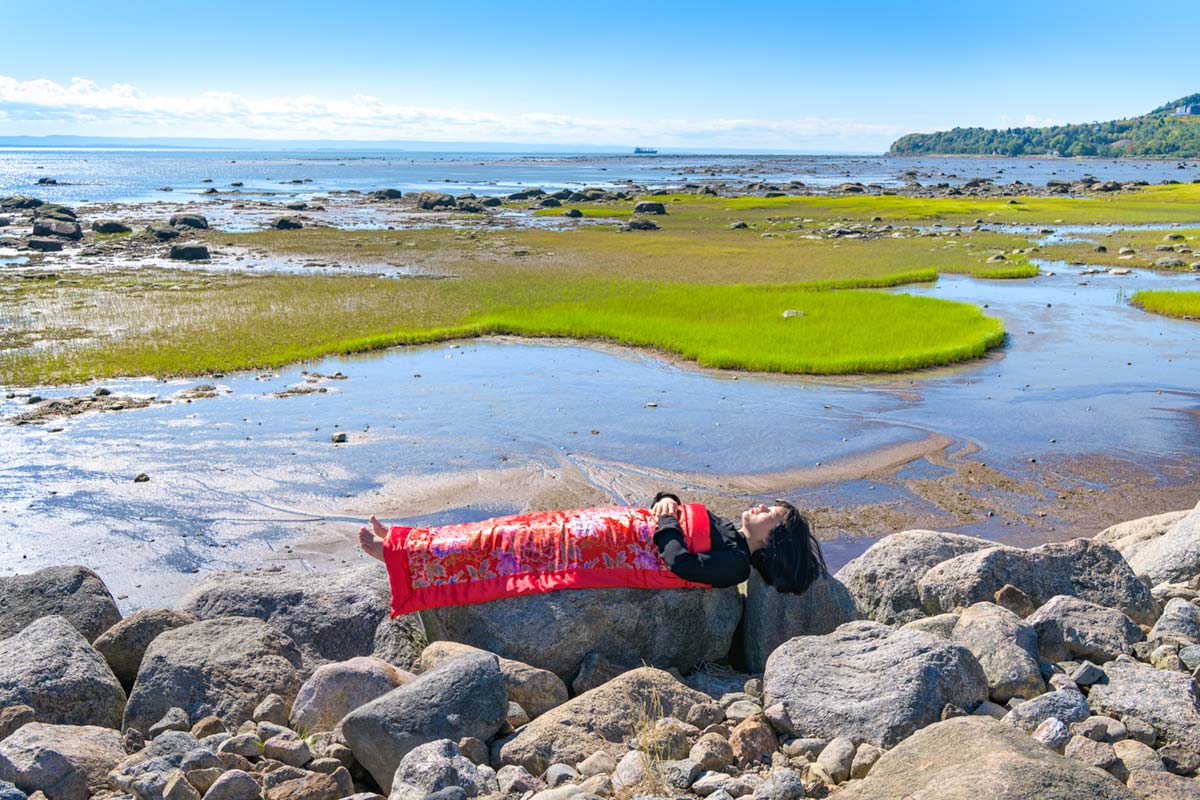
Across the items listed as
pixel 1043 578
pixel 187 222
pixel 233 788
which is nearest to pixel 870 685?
pixel 1043 578

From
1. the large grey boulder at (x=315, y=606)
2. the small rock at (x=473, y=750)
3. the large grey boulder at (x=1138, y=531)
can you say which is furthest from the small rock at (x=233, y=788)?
the large grey boulder at (x=1138, y=531)

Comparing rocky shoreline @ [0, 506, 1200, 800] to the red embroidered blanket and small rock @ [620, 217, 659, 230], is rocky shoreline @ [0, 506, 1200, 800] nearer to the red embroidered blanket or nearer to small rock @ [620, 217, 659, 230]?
the red embroidered blanket

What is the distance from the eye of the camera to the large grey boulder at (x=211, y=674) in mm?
6848

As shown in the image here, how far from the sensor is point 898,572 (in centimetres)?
859

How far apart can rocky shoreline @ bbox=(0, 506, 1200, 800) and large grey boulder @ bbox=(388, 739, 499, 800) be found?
0.02m

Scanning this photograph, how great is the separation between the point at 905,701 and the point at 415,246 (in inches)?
1743

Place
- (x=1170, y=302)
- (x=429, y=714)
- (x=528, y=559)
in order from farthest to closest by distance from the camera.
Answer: (x=1170, y=302) → (x=528, y=559) → (x=429, y=714)

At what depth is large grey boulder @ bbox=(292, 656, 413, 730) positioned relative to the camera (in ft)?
21.3

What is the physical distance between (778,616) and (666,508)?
1330 mm

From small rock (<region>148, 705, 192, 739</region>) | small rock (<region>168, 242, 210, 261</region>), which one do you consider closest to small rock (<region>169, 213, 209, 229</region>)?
small rock (<region>168, 242, 210, 261</region>)

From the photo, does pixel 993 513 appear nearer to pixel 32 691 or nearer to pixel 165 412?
pixel 32 691

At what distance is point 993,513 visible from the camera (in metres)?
13.8

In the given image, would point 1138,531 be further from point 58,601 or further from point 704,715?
point 58,601

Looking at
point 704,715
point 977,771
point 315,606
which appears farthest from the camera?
point 315,606
